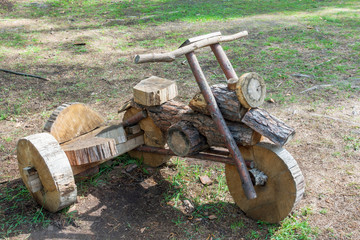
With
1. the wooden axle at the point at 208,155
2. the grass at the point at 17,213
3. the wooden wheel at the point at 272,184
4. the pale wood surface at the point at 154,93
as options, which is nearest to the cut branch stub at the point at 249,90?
the wooden wheel at the point at 272,184

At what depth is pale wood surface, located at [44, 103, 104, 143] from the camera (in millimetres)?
3381

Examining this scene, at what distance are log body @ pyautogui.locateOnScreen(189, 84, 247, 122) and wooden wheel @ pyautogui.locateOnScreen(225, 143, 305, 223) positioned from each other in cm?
32

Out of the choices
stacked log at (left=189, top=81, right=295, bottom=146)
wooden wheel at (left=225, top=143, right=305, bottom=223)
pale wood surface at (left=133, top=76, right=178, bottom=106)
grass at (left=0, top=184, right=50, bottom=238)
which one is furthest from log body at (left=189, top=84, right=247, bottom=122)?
grass at (left=0, top=184, right=50, bottom=238)

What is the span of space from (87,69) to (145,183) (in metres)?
3.67

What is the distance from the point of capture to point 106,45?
26.3 feet

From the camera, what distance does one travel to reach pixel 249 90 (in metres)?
2.78

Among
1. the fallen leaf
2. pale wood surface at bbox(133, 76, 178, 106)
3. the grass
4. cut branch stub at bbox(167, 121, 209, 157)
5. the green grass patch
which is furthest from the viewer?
the green grass patch

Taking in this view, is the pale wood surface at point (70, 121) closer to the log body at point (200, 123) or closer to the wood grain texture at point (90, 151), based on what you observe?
the wood grain texture at point (90, 151)

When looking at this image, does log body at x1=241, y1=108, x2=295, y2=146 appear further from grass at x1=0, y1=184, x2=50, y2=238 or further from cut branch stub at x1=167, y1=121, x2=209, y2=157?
grass at x1=0, y1=184, x2=50, y2=238

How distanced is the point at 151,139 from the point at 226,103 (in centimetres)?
115

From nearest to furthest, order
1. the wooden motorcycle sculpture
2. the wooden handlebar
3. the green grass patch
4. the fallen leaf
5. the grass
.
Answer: the wooden handlebar
the wooden motorcycle sculpture
the grass
the fallen leaf
the green grass patch

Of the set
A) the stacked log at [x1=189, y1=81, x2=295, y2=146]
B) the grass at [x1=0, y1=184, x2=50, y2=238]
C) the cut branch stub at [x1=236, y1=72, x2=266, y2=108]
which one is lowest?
the grass at [x1=0, y1=184, x2=50, y2=238]

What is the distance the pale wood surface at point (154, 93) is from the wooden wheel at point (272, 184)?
0.91 m

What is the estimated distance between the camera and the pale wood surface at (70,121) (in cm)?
338
